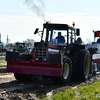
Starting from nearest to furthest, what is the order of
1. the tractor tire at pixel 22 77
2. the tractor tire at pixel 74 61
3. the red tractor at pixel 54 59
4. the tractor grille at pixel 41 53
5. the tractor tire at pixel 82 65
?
the red tractor at pixel 54 59, the tractor grille at pixel 41 53, the tractor tire at pixel 22 77, the tractor tire at pixel 74 61, the tractor tire at pixel 82 65

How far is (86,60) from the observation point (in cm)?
1204

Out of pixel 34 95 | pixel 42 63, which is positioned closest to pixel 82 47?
pixel 42 63

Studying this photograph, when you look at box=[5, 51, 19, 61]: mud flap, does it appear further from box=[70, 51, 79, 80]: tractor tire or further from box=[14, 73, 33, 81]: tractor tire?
box=[70, 51, 79, 80]: tractor tire

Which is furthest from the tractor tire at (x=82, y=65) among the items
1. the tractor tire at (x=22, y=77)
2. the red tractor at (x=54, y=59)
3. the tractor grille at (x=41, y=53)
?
the tractor tire at (x=22, y=77)

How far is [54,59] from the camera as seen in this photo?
9.09 metres

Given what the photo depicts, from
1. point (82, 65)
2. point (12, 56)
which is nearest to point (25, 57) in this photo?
point (12, 56)

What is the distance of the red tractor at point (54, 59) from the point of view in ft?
30.3

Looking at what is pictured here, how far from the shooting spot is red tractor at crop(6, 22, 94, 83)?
9.23m

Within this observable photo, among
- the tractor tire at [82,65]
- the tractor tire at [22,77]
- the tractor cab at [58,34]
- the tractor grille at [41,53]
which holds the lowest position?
the tractor tire at [22,77]

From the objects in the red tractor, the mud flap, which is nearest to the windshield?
the red tractor

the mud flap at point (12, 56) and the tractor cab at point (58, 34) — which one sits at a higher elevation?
the tractor cab at point (58, 34)

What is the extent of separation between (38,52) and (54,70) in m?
1.22

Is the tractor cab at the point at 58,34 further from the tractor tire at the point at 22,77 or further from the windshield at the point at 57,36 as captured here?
the tractor tire at the point at 22,77

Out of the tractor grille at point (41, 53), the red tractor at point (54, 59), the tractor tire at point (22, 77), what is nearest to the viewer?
the red tractor at point (54, 59)
